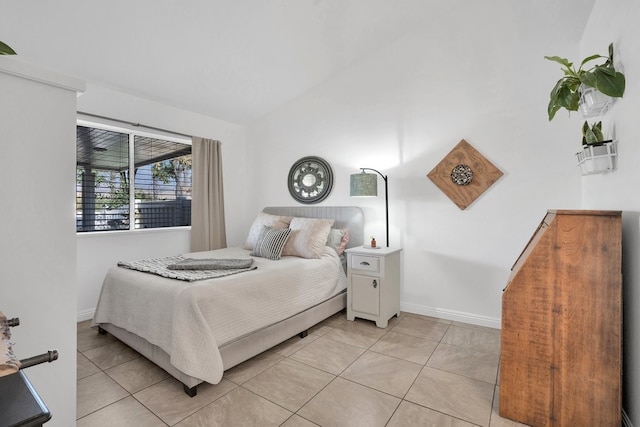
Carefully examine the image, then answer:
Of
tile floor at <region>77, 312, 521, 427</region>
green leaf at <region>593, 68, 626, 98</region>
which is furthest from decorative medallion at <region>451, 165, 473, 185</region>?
green leaf at <region>593, 68, 626, 98</region>

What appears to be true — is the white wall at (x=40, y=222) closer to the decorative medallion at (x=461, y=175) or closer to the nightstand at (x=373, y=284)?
the nightstand at (x=373, y=284)

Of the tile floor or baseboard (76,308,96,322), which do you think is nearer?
the tile floor

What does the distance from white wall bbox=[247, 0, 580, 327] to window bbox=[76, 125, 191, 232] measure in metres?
1.90

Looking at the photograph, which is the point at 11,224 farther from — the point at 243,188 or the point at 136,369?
the point at 243,188

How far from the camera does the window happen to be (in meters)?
3.26

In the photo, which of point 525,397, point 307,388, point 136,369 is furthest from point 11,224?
point 525,397

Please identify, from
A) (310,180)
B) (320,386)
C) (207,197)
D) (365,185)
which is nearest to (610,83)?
(365,185)

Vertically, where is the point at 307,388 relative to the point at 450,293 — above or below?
below

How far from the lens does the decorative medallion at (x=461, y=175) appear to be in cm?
298

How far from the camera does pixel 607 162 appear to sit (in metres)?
1.73

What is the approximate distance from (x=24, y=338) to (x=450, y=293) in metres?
3.10

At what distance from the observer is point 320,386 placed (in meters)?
2.00

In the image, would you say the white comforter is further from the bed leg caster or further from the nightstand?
the nightstand

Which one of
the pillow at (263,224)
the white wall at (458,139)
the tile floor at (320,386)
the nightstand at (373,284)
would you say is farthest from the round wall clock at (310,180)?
the tile floor at (320,386)
